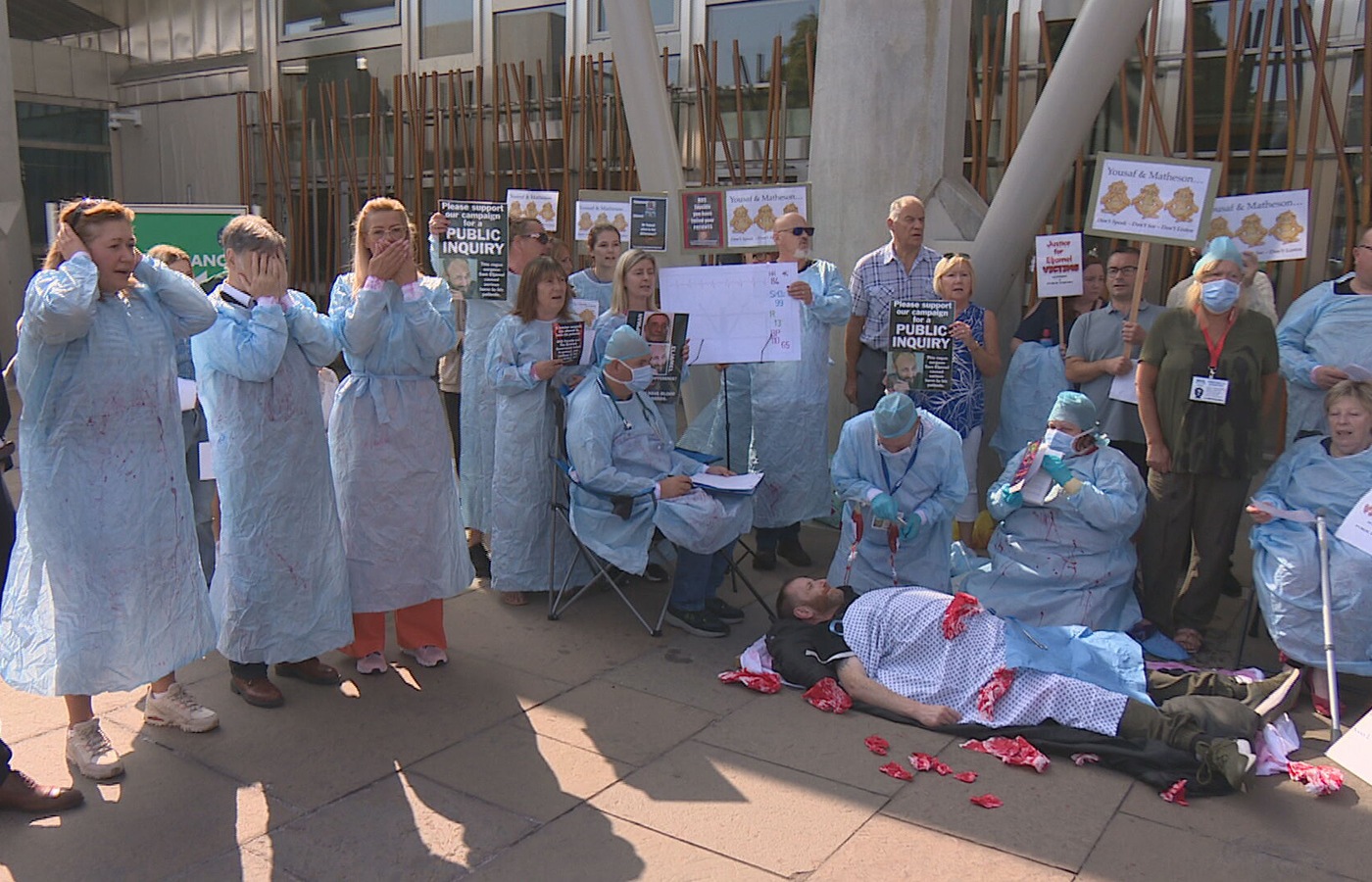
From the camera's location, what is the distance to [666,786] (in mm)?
3396

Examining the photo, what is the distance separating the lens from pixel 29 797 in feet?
10.2

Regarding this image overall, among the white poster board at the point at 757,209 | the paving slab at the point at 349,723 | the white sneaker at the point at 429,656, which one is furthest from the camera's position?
the white poster board at the point at 757,209

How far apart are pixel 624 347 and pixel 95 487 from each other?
2.11 metres

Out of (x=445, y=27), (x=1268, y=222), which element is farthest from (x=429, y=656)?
(x=445, y=27)

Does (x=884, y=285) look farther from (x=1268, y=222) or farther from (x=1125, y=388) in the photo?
(x=1268, y=222)

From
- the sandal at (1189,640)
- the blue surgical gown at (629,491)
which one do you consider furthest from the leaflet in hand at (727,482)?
the sandal at (1189,640)

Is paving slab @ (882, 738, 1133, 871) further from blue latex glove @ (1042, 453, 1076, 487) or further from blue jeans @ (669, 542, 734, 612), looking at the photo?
blue jeans @ (669, 542, 734, 612)

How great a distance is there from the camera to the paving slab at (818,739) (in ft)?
11.5

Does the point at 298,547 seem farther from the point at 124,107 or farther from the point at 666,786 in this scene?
the point at 124,107

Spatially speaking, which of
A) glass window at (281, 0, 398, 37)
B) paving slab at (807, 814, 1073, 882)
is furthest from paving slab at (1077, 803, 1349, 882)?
glass window at (281, 0, 398, 37)

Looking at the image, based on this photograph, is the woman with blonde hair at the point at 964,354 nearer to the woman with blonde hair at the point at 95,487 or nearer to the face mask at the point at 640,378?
the face mask at the point at 640,378

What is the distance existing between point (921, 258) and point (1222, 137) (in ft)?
8.95

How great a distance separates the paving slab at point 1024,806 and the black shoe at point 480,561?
2746 mm

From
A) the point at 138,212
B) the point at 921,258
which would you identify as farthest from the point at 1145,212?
the point at 138,212
